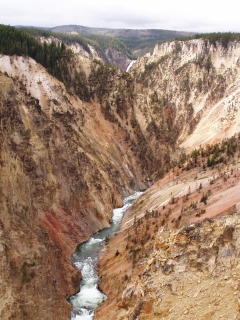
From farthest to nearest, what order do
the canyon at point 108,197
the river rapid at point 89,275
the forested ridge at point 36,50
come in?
the forested ridge at point 36,50
the river rapid at point 89,275
the canyon at point 108,197

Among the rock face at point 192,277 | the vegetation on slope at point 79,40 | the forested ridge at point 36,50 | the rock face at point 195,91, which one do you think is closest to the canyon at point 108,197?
the rock face at point 192,277

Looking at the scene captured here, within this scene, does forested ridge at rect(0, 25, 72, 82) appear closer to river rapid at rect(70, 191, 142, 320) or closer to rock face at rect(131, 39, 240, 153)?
rock face at rect(131, 39, 240, 153)

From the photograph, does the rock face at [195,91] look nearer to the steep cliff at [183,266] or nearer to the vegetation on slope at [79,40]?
the steep cliff at [183,266]

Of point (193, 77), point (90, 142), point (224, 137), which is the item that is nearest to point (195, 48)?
point (193, 77)

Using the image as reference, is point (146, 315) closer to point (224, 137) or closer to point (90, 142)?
point (90, 142)

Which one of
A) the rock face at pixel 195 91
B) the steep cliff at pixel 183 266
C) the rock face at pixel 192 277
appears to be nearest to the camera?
the rock face at pixel 192 277

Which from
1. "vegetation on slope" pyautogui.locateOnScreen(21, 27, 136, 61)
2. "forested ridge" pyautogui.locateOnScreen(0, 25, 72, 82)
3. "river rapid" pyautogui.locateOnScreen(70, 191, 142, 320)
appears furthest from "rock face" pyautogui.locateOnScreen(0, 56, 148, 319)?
"vegetation on slope" pyautogui.locateOnScreen(21, 27, 136, 61)
